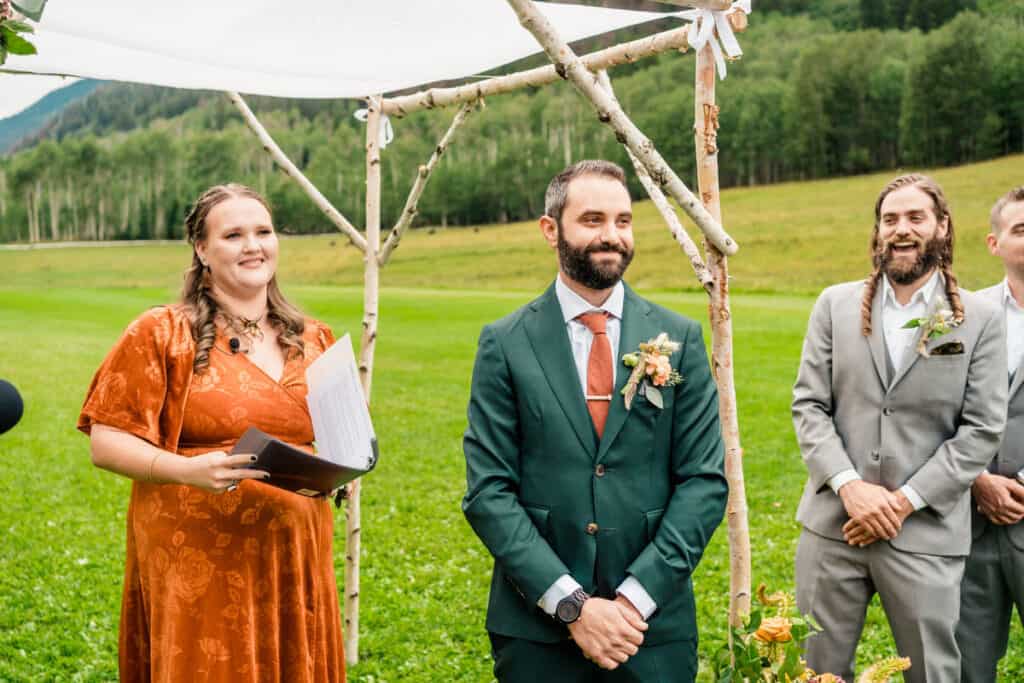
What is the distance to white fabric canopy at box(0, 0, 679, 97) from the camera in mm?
3553

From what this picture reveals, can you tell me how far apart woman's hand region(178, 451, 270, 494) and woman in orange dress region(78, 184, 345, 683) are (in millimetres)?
13

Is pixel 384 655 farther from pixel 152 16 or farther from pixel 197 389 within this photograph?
pixel 152 16

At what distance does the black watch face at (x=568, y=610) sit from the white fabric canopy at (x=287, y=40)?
2.12 meters

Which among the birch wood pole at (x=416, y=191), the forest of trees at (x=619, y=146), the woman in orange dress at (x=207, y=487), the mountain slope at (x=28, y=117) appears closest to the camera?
the woman in orange dress at (x=207, y=487)

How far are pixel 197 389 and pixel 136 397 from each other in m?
0.19

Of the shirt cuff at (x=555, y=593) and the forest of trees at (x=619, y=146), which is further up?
the forest of trees at (x=619, y=146)

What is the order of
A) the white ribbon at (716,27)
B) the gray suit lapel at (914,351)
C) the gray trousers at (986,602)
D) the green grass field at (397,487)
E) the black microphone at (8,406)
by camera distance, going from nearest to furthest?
the black microphone at (8,406) → the white ribbon at (716,27) → the gray suit lapel at (914,351) → the gray trousers at (986,602) → the green grass field at (397,487)

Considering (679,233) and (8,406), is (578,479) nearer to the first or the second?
(679,233)

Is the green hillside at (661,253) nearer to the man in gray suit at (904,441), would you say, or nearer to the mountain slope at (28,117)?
A: the mountain slope at (28,117)

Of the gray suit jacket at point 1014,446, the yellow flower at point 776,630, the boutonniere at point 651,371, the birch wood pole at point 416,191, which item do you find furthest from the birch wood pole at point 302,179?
the gray suit jacket at point 1014,446

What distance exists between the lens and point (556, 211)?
287cm

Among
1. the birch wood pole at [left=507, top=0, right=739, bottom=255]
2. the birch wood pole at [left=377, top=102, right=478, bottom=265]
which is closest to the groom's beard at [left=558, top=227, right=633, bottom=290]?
the birch wood pole at [left=507, top=0, right=739, bottom=255]

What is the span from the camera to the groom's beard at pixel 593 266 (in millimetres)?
2760

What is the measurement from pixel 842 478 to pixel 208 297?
2.43 metres
